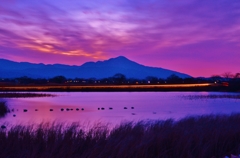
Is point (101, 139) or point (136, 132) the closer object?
point (101, 139)

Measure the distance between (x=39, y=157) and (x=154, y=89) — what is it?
9510 cm

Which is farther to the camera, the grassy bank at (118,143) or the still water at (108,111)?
the still water at (108,111)

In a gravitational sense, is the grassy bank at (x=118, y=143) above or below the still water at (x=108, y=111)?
above

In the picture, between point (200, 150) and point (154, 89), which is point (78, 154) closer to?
point (200, 150)

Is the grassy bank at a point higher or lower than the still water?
higher

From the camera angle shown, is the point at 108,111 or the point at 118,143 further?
the point at 108,111

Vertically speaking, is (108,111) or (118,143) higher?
(118,143)

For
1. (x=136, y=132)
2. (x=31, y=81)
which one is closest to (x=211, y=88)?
(x=31, y=81)

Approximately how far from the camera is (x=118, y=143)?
832 cm

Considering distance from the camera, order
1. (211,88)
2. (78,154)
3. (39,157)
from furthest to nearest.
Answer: (211,88) < (78,154) < (39,157)

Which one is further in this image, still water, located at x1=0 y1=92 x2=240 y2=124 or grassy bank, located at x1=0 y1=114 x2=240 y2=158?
still water, located at x1=0 y1=92 x2=240 y2=124

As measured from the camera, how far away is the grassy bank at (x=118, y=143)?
808 cm

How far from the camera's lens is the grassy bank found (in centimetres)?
808

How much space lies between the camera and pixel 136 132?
33.8 feet
